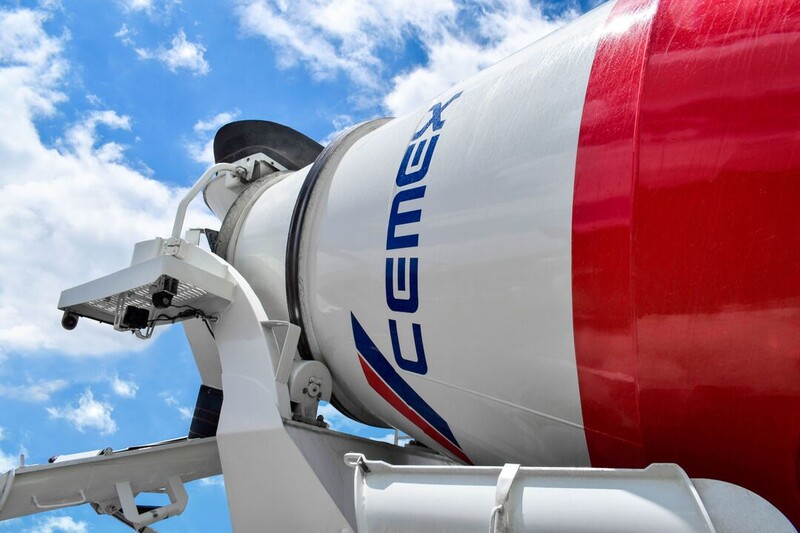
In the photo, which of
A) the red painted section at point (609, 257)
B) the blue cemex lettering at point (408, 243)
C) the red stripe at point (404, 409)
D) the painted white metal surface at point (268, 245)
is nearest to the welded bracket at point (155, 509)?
the painted white metal surface at point (268, 245)

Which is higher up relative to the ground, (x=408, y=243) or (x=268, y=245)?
(x=268, y=245)

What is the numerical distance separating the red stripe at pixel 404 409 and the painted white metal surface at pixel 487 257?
56mm

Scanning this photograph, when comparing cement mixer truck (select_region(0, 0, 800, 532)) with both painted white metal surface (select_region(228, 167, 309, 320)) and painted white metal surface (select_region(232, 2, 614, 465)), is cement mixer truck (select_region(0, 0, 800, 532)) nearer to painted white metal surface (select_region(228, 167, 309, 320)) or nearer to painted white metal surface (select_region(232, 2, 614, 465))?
painted white metal surface (select_region(232, 2, 614, 465))

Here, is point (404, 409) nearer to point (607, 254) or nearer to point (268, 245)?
point (607, 254)

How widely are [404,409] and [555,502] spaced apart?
4.34 feet

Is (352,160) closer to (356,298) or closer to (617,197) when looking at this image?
(356,298)

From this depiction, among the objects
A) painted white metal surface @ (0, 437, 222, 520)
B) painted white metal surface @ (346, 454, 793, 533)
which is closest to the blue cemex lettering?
painted white metal surface @ (346, 454, 793, 533)

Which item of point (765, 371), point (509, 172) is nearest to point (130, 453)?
point (509, 172)

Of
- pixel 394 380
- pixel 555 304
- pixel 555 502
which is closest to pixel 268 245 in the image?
pixel 394 380

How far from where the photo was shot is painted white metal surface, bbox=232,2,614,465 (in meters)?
2.49

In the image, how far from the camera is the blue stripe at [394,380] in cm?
Answer: 310

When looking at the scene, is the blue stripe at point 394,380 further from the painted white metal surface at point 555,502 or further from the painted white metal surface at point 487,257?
the painted white metal surface at point 555,502

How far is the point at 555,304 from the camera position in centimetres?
245

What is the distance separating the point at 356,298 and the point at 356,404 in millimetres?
914
